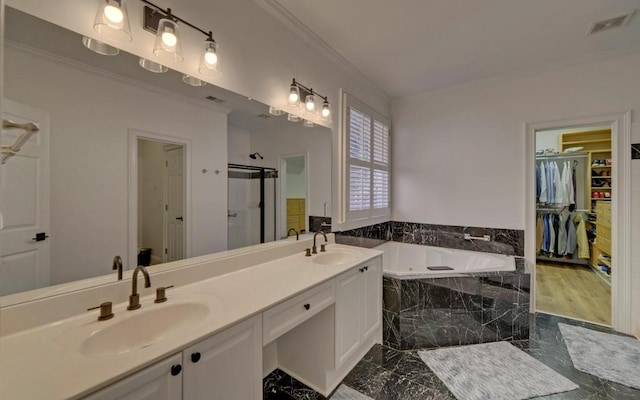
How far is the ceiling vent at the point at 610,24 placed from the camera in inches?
80.8

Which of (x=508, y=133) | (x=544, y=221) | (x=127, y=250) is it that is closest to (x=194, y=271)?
(x=127, y=250)

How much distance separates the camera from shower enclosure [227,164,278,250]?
1809mm

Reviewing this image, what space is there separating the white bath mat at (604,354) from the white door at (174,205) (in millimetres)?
3058

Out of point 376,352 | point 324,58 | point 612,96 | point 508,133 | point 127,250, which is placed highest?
point 324,58

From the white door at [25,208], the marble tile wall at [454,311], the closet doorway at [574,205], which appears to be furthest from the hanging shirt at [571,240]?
the white door at [25,208]

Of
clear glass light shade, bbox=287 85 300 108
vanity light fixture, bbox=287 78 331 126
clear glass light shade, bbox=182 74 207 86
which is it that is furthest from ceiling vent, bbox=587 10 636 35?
clear glass light shade, bbox=182 74 207 86

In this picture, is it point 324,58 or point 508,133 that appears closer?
point 324,58

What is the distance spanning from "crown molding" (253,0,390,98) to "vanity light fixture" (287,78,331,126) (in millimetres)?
418

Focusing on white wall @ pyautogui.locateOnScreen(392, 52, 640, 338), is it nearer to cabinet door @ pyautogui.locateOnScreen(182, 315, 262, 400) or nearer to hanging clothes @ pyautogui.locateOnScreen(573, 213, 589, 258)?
hanging clothes @ pyautogui.locateOnScreen(573, 213, 589, 258)

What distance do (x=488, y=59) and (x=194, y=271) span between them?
336 centimetres

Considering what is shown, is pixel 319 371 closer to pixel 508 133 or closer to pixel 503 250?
pixel 503 250

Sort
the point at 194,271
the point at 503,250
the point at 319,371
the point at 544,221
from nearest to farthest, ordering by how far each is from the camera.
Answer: the point at 194,271 < the point at 319,371 < the point at 503,250 < the point at 544,221

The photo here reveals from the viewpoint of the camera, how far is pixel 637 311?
248cm

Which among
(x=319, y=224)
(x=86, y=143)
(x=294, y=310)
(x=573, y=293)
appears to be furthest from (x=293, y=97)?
(x=573, y=293)
